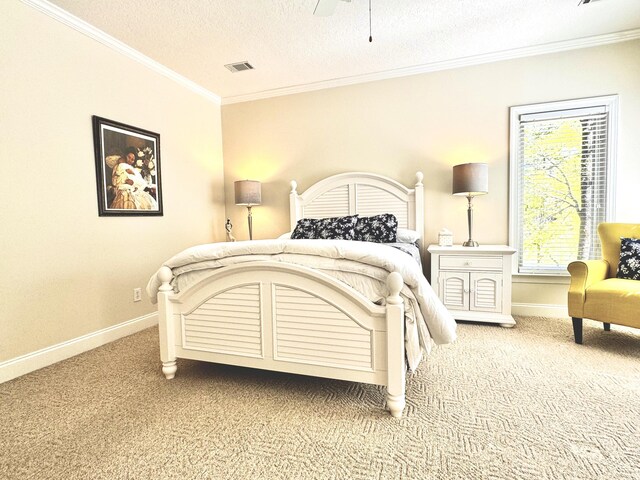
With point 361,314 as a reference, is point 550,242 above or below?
above

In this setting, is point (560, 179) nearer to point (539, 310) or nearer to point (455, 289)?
point (539, 310)

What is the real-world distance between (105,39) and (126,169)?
1081 millimetres

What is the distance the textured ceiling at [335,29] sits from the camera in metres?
2.55

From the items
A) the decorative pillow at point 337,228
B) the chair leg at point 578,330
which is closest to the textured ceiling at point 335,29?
the decorative pillow at point 337,228

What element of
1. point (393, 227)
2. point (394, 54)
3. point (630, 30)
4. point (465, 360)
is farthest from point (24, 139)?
point (630, 30)

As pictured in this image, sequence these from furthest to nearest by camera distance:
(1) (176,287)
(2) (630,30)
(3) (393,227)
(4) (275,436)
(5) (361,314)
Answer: (3) (393,227) < (2) (630,30) < (1) (176,287) < (5) (361,314) < (4) (275,436)

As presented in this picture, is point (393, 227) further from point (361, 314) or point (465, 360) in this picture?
point (361, 314)

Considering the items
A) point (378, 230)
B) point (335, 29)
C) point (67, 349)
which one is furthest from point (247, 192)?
point (67, 349)

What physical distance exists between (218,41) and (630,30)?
3640 millimetres

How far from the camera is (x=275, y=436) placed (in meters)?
1.53

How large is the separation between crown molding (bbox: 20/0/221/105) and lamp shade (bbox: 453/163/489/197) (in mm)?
3074

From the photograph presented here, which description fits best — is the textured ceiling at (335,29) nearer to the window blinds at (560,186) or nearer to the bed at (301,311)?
the window blinds at (560,186)

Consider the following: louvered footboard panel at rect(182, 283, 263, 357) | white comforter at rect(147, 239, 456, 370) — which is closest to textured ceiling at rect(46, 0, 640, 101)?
white comforter at rect(147, 239, 456, 370)

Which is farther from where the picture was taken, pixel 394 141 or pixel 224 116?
pixel 224 116
